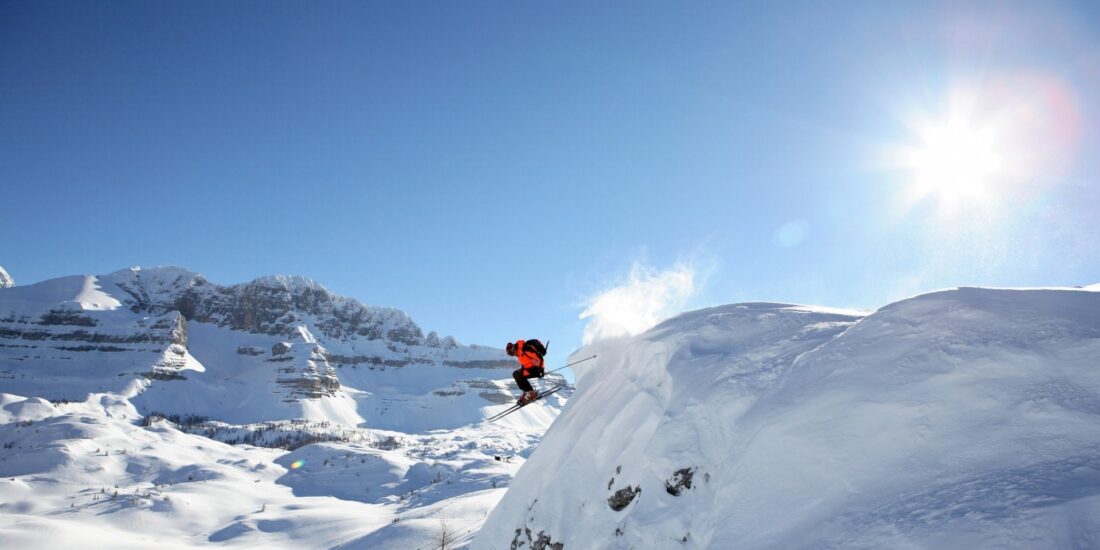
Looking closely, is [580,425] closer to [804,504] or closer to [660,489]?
[660,489]

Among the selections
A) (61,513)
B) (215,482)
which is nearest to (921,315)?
(61,513)

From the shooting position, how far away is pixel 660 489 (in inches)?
351

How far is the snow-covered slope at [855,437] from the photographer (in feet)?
17.2

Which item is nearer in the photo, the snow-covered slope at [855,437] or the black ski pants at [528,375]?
the snow-covered slope at [855,437]

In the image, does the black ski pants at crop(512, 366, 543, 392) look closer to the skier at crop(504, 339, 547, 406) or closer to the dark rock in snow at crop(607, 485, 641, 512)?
the skier at crop(504, 339, 547, 406)

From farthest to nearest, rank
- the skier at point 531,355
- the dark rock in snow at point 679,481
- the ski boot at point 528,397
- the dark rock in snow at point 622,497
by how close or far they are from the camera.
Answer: the ski boot at point 528,397, the skier at point 531,355, the dark rock in snow at point 622,497, the dark rock in snow at point 679,481

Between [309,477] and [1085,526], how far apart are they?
294 ft

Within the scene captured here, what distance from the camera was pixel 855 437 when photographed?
6.82 metres

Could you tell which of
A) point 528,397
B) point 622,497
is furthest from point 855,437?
point 528,397

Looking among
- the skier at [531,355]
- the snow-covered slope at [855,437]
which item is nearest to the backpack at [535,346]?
the skier at [531,355]

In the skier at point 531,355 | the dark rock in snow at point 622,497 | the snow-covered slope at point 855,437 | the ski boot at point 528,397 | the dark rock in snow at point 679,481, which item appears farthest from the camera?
the ski boot at point 528,397

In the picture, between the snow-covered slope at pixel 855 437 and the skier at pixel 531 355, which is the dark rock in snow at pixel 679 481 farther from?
the skier at pixel 531 355

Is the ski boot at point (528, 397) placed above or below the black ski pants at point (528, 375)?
below

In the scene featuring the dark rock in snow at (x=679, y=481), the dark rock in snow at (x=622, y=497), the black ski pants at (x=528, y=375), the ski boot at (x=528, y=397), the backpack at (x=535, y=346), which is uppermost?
the backpack at (x=535, y=346)
